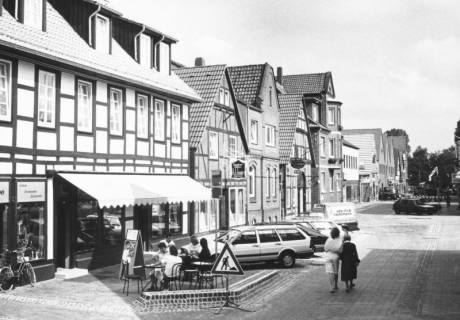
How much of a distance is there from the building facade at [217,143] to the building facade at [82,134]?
3.82 meters

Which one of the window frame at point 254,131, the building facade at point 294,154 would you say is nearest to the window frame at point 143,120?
the window frame at point 254,131

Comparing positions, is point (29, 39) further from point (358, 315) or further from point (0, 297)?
point (358, 315)

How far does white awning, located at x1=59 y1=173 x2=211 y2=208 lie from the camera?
1811cm

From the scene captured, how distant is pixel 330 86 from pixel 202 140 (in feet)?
120

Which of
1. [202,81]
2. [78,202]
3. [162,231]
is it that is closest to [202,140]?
[202,81]

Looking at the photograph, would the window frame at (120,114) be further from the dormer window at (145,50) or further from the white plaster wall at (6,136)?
the white plaster wall at (6,136)

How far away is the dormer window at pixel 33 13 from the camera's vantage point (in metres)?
17.8

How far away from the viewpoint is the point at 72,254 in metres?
18.8

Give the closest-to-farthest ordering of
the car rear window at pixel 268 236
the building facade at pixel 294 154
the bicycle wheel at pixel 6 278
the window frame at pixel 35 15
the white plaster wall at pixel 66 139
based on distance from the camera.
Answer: the bicycle wheel at pixel 6 278 → the window frame at pixel 35 15 → the white plaster wall at pixel 66 139 → the car rear window at pixel 268 236 → the building facade at pixel 294 154

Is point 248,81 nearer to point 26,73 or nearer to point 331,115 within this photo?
point 26,73

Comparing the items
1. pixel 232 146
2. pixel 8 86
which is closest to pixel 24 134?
pixel 8 86

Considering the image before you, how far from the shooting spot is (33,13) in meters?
18.1

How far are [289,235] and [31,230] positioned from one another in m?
9.14

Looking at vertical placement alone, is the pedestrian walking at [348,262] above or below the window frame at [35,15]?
below
